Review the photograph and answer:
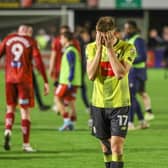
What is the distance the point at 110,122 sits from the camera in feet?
34.3

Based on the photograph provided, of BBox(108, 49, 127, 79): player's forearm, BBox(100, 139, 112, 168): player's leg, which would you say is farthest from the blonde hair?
BBox(100, 139, 112, 168): player's leg

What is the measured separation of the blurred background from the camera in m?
40.5

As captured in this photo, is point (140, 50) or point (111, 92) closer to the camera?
point (111, 92)

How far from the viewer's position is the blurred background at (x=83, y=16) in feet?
133

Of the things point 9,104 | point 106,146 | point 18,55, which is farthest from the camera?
point 9,104

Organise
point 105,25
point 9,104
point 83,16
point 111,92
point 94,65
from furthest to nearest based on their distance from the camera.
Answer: point 83,16 < point 9,104 < point 111,92 < point 94,65 < point 105,25

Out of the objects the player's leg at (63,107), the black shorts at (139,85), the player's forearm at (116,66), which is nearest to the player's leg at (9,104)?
the player's leg at (63,107)

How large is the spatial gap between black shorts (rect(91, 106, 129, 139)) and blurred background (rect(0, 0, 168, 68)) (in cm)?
Answer: 2916

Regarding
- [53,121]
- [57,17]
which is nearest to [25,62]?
[53,121]

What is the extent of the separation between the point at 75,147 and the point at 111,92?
4141mm

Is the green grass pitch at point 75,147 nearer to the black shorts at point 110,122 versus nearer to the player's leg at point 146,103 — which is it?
the player's leg at point 146,103

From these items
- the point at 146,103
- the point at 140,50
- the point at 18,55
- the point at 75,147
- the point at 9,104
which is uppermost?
the point at 140,50

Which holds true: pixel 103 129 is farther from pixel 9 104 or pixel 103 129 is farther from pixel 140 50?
pixel 140 50

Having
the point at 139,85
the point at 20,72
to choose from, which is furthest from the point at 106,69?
the point at 139,85
